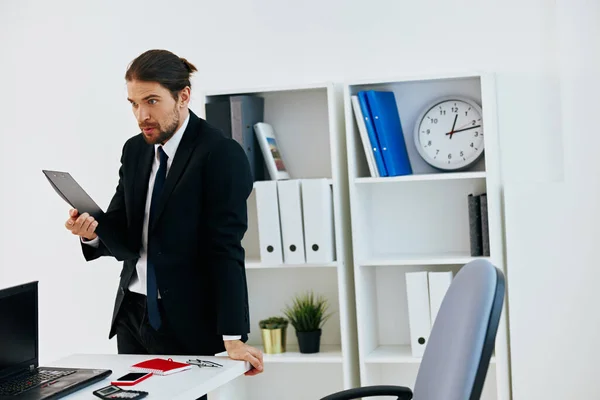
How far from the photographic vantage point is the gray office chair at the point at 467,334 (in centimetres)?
153

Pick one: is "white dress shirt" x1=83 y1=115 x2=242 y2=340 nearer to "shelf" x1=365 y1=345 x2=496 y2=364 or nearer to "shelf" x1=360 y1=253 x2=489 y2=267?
"shelf" x1=360 y1=253 x2=489 y2=267

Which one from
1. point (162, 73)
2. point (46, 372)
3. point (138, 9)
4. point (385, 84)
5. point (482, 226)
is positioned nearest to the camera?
point (46, 372)

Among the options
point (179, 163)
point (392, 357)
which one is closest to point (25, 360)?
point (179, 163)

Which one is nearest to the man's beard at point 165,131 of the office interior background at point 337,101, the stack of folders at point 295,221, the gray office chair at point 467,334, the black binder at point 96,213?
the black binder at point 96,213

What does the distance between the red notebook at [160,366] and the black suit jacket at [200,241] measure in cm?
15

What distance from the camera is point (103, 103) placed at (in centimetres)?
432

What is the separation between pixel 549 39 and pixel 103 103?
2237mm

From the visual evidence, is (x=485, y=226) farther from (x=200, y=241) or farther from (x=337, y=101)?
(x=200, y=241)

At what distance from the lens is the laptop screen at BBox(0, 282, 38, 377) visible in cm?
215

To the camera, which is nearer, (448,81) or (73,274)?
(448,81)

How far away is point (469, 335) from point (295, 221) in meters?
2.15

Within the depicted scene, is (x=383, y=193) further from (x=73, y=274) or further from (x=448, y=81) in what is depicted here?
(x=73, y=274)

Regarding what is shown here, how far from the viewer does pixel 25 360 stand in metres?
2.24

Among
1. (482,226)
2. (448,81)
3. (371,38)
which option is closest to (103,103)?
(371,38)
